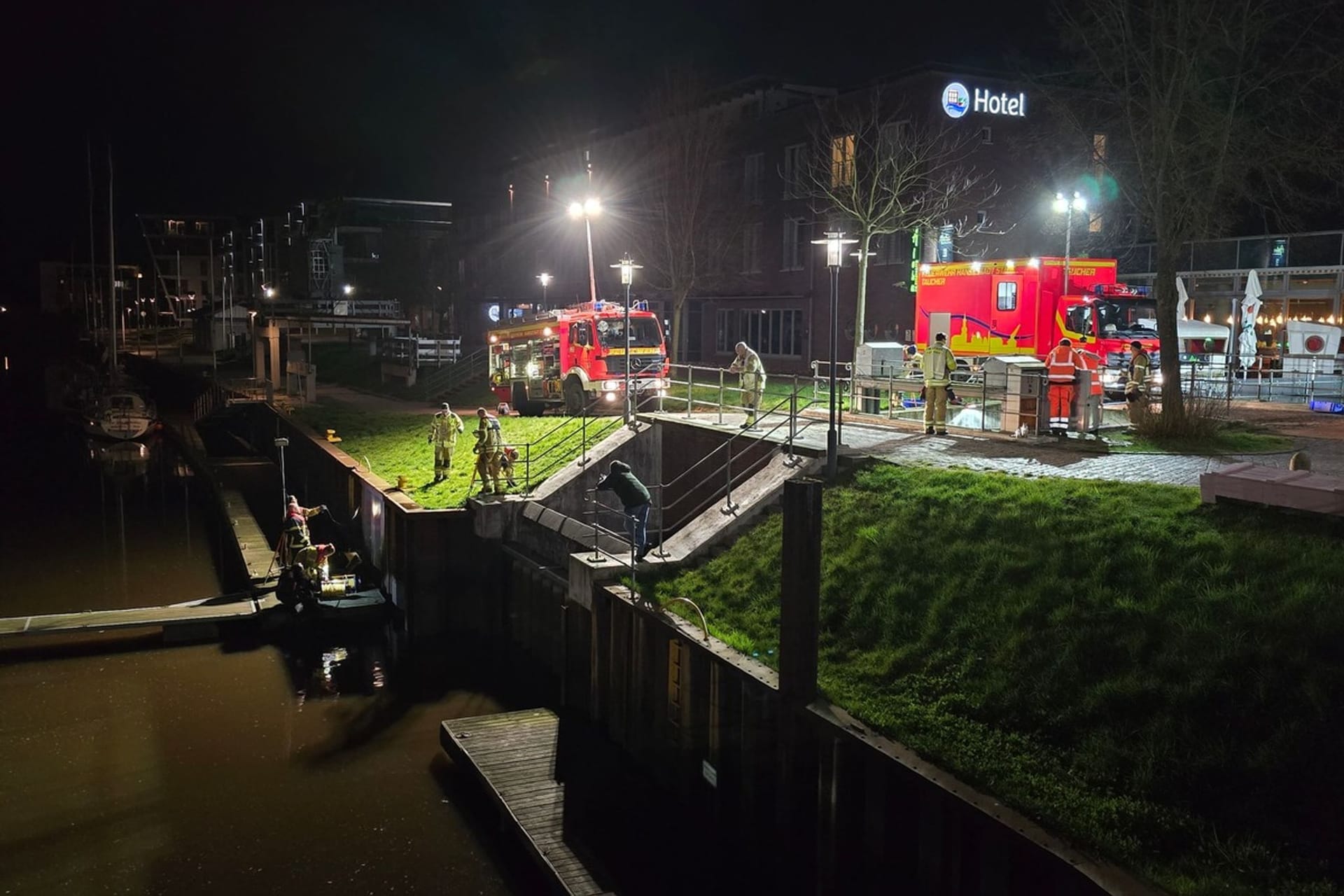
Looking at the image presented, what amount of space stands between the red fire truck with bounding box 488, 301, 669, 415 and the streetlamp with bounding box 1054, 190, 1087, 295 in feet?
33.8

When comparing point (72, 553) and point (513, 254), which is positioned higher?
point (513, 254)

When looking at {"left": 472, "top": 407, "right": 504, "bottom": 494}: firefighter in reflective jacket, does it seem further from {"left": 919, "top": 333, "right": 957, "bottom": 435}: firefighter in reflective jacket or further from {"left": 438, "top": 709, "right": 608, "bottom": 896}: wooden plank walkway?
{"left": 919, "top": 333, "right": 957, "bottom": 435}: firefighter in reflective jacket

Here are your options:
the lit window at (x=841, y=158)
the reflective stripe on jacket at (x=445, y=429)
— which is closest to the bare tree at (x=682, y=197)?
the lit window at (x=841, y=158)

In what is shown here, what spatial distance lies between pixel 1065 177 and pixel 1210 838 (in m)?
26.8

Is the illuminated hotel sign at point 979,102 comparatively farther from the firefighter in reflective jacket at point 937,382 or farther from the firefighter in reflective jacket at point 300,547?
the firefighter in reflective jacket at point 300,547

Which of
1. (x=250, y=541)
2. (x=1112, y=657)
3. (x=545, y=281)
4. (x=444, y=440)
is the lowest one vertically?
(x=250, y=541)

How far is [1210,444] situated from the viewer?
16.9 metres

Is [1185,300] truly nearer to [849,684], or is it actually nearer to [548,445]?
[548,445]

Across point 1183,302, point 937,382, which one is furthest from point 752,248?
point 937,382

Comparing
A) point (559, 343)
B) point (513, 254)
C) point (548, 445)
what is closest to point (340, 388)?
point (513, 254)

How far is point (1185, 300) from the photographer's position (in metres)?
34.0

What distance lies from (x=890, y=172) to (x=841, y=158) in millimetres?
3051

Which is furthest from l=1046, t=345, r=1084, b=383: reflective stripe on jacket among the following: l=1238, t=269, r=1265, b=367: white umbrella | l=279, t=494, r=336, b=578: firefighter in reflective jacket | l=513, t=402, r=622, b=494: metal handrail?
l=1238, t=269, r=1265, b=367: white umbrella

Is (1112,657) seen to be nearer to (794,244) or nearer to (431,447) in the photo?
(431,447)
